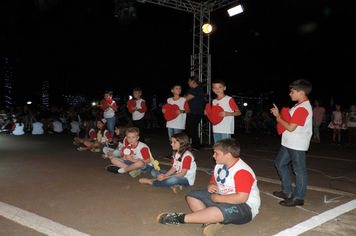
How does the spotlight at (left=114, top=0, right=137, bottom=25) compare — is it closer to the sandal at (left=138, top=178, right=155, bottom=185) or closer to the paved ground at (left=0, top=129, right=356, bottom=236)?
the paved ground at (left=0, top=129, right=356, bottom=236)

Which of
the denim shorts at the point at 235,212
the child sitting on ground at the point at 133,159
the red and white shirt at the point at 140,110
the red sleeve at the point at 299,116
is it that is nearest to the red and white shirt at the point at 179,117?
the red and white shirt at the point at 140,110

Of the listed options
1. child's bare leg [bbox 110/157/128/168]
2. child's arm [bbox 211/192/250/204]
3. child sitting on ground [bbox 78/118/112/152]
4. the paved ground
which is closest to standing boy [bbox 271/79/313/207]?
the paved ground

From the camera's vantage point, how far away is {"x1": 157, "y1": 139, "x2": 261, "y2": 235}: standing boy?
2.75m

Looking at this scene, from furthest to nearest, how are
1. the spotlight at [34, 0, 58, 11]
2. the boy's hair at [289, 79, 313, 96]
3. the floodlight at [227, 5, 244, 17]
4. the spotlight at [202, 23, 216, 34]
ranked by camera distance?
the spotlight at [202, 23, 216, 34], the floodlight at [227, 5, 244, 17], the spotlight at [34, 0, 58, 11], the boy's hair at [289, 79, 313, 96]

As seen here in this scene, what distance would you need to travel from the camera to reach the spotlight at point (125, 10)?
9195 millimetres

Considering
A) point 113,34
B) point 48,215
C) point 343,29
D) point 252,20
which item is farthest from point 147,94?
point 48,215

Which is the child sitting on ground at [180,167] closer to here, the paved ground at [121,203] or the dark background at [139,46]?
the paved ground at [121,203]

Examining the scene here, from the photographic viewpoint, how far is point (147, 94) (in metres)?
25.7

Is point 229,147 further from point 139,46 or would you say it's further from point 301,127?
point 139,46

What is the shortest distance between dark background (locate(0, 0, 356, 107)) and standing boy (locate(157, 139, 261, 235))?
63.5 feet

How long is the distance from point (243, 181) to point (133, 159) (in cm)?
283

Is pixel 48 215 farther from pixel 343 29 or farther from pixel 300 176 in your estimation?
pixel 343 29

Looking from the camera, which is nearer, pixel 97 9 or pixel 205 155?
pixel 205 155

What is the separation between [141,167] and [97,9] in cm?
1996
